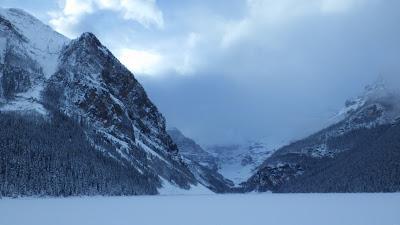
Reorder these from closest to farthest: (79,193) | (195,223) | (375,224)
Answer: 1. (375,224)
2. (195,223)
3. (79,193)

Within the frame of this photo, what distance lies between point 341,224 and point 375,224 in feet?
15.5

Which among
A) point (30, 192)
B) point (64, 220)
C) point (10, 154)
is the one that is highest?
point (10, 154)

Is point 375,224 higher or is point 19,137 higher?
point 19,137

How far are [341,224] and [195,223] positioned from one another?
20.7 m

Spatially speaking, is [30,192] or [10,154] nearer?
[30,192]

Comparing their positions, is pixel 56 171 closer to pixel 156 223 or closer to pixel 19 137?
pixel 19 137

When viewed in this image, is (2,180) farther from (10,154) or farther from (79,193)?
(79,193)

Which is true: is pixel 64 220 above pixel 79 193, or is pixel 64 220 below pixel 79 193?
below

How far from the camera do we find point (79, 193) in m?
190

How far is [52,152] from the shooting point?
19925cm

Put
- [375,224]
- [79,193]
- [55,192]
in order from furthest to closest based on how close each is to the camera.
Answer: [79,193], [55,192], [375,224]

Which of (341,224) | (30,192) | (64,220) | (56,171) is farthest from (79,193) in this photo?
(341,224)

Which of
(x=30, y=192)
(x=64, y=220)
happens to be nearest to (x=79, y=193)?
(x=30, y=192)

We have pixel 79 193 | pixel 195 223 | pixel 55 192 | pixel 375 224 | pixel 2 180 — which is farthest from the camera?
pixel 79 193
